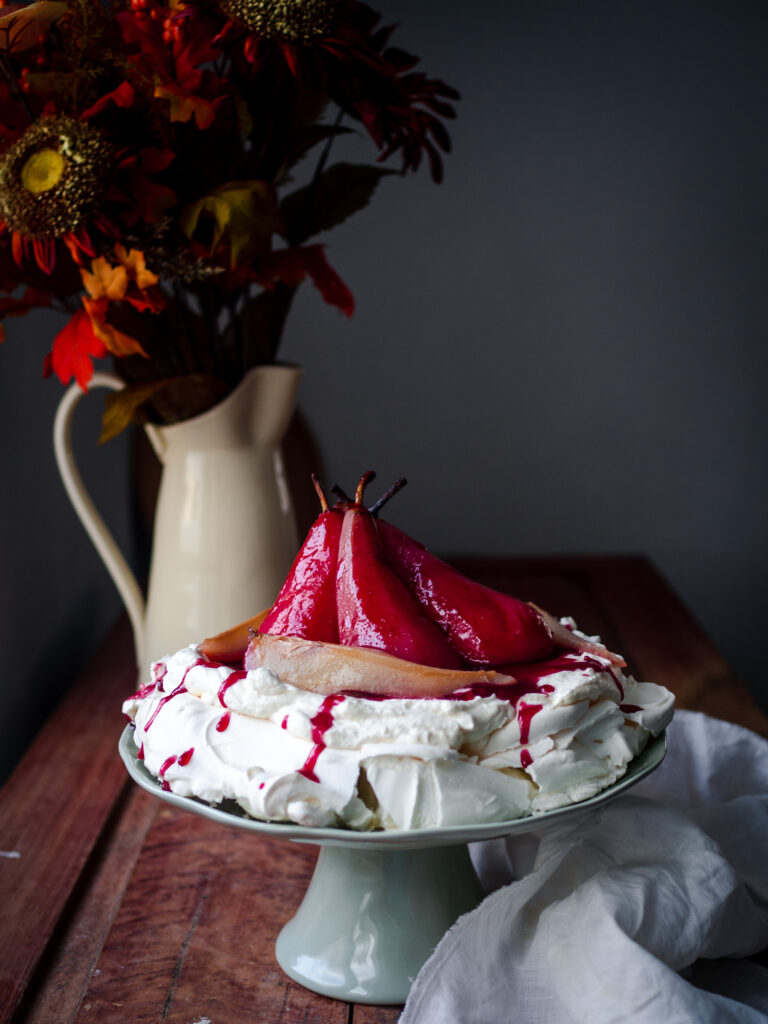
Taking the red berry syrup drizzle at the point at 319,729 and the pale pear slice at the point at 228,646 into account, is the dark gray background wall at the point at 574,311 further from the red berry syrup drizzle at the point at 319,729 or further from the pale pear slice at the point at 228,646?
the red berry syrup drizzle at the point at 319,729

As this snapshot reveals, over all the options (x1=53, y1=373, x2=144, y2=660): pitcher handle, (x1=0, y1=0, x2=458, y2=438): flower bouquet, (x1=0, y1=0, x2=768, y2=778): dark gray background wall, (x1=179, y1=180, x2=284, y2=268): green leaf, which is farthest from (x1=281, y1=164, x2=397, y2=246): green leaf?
(x1=0, y1=0, x2=768, y2=778): dark gray background wall

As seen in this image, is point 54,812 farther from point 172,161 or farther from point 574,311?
point 574,311

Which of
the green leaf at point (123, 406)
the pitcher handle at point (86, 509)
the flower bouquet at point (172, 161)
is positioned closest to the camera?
the flower bouquet at point (172, 161)

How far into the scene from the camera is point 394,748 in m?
0.54

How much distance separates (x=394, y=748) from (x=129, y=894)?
0.35 metres

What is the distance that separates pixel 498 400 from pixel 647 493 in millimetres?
341

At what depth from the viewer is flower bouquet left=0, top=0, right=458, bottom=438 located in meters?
0.76

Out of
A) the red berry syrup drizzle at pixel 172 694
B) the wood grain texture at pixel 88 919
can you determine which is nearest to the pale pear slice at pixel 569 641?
the red berry syrup drizzle at pixel 172 694

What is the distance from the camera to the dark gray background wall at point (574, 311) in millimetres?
1821

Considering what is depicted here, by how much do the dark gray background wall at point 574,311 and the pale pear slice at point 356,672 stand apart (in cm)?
117

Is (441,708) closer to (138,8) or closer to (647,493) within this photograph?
(138,8)

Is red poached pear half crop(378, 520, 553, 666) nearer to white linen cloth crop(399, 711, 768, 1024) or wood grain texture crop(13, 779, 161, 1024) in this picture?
white linen cloth crop(399, 711, 768, 1024)

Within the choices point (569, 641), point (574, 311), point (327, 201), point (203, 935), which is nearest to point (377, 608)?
point (569, 641)

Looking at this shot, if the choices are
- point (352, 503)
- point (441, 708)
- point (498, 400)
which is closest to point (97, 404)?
point (498, 400)
